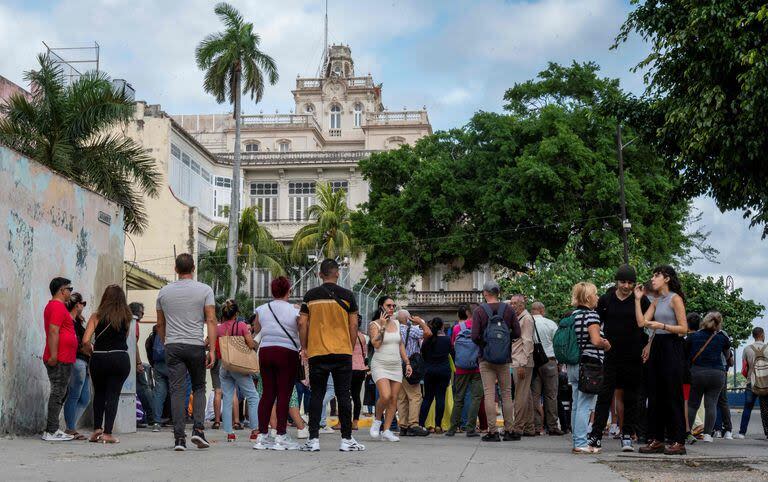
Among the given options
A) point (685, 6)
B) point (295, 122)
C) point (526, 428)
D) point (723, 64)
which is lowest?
point (526, 428)

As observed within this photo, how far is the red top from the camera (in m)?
11.6

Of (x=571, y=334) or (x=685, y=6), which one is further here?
(x=685, y=6)

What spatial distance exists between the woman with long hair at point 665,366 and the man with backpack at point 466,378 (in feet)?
14.4

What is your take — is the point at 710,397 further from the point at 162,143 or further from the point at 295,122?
the point at 295,122

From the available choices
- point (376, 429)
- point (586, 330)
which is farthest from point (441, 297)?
point (586, 330)

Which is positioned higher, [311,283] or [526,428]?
[311,283]

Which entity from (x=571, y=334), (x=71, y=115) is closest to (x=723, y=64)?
(x=571, y=334)

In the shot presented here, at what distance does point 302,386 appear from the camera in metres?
17.2

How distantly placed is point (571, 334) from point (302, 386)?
5.72 meters

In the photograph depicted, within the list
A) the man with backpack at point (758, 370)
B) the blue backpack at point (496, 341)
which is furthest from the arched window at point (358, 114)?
the blue backpack at point (496, 341)

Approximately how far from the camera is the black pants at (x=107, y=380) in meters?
11.8

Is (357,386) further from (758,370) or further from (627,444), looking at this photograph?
(758,370)

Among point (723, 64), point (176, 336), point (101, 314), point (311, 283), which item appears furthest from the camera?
point (311, 283)

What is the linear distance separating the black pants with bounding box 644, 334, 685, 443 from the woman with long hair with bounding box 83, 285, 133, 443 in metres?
5.45
